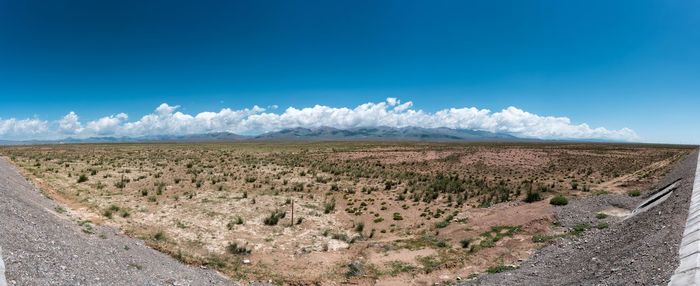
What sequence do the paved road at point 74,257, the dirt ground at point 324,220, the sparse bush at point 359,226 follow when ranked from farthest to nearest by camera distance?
the sparse bush at point 359,226
the dirt ground at point 324,220
the paved road at point 74,257

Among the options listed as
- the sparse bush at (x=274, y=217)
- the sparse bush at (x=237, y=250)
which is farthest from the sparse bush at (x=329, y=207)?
the sparse bush at (x=237, y=250)

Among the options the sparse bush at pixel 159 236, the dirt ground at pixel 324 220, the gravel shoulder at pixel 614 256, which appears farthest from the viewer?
the sparse bush at pixel 159 236

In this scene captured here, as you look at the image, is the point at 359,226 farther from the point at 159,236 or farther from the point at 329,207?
the point at 159,236

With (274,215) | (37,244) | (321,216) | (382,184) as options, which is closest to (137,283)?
(37,244)

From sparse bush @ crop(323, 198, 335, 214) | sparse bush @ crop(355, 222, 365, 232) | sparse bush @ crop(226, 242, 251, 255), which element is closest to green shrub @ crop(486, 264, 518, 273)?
sparse bush @ crop(355, 222, 365, 232)

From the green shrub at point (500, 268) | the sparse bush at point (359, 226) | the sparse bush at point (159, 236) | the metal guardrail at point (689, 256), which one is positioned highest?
the metal guardrail at point (689, 256)

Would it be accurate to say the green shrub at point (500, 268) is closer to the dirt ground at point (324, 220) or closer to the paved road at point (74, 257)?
the dirt ground at point (324, 220)

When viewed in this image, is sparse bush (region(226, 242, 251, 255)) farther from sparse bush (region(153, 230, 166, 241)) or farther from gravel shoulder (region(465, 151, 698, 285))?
gravel shoulder (region(465, 151, 698, 285))
